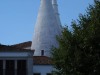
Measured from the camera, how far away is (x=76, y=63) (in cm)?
3083

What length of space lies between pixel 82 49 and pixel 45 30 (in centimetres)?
4697

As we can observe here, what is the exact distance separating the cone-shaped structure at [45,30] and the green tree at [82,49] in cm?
4319

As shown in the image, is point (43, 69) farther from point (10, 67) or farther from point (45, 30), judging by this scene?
point (45, 30)

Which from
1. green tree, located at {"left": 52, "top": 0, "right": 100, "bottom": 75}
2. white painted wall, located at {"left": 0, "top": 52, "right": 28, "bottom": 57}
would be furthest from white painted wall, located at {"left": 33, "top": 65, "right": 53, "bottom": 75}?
green tree, located at {"left": 52, "top": 0, "right": 100, "bottom": 75}

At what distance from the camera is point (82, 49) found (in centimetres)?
3122

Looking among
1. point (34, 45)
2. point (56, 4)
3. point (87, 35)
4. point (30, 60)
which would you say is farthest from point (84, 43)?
point (56, 4)

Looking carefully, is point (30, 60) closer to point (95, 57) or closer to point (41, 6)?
point (41, 6)

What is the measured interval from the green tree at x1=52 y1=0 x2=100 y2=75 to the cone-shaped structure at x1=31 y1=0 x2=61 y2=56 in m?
43.2

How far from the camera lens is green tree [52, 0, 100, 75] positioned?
30.8m

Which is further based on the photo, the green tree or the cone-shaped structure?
the cone-shaped structure

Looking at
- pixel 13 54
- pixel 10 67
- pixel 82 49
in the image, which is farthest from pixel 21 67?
pixel 82 49

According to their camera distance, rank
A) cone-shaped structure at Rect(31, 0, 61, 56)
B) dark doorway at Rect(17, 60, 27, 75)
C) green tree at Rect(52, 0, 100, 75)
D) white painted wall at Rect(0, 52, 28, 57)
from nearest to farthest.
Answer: green tree at Rect(52, 0, 100, 75) → dark doorway at Rect(17, 60, 27, 75) → white painted wall at Rect(0, 52, 28, 57) → cone-shaped structure at Rect(31, 0, 61, 56)

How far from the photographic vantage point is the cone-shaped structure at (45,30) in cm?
7662

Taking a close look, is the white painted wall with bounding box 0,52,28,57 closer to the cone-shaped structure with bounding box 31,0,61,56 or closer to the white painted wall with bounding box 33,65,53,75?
the white painted wall with bounding box 33,65,53,75
